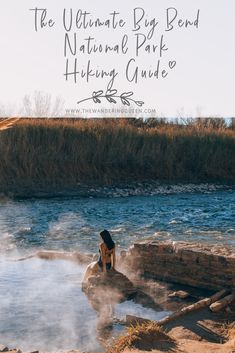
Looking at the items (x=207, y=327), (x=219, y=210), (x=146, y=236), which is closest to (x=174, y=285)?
(x=207, y=327)

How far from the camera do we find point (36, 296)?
861cm

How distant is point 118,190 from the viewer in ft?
82.9

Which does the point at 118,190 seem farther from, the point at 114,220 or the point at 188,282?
the point at 188,282

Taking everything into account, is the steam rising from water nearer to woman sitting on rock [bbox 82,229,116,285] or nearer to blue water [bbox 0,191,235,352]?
blue water [bbox 0,191,235,352]

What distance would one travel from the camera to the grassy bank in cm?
2444

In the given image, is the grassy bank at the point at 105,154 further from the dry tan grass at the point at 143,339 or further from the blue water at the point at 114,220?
the dry tan grass at the point at 143,339

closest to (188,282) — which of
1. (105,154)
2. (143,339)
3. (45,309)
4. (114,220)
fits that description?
(45,309)

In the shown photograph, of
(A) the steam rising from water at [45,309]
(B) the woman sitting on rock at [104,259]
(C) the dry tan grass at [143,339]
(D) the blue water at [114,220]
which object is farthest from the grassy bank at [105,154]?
(C) the dry tan grass at [143,339]

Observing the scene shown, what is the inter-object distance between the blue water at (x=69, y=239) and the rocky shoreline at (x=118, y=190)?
733 mm

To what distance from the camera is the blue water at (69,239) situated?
7.25 meters

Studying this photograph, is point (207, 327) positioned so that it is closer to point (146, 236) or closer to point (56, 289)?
point (56, 289)

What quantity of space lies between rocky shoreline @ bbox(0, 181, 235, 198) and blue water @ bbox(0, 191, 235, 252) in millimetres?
789

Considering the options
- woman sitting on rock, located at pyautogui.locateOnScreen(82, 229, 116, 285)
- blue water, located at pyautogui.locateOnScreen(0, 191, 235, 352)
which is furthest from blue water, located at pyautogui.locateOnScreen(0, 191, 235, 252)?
woman sitting on rock, located at pyautogui.locateOnScreen(82, 229, 116, 285)

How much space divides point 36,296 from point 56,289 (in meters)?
0.51
